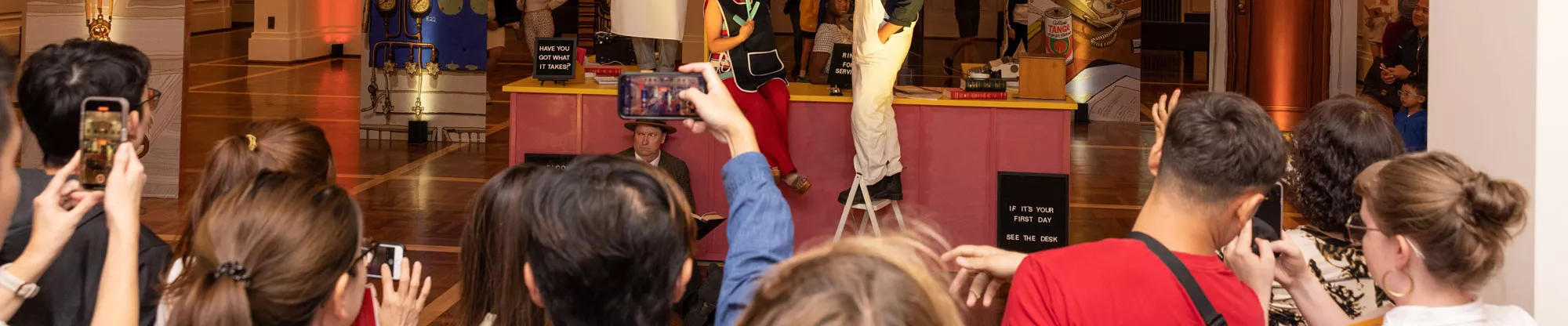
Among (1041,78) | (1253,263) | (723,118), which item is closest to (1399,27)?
(1041,78)

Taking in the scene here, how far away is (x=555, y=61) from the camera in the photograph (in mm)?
6301

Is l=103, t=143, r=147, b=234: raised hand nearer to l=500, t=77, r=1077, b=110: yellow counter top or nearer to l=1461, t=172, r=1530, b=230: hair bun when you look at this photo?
l=1461, t=172, r=1530, b=230: hair bun

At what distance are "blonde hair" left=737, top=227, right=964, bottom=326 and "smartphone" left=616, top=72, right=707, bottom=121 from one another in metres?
1.08

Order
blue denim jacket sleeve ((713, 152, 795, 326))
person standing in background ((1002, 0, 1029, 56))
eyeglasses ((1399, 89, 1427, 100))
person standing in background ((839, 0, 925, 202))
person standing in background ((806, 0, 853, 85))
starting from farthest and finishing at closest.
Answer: person standing in background ((1002, 0, 1029, 56)) < person standing in background ((806, 0, 853, 85)) < eyeglasses ((1399, 89, 1427, 100)) < person standing in background ((839, 0, 925, 202)) < blue denim jacket sleeve ((713, 152, 795, 326))

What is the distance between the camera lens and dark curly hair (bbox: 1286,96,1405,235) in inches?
104

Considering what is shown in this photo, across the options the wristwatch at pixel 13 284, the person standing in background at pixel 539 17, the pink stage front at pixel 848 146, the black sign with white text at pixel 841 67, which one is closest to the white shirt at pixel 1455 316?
the wristwatch at pixel 13 284

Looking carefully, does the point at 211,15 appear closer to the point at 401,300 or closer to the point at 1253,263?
the point at 401,300

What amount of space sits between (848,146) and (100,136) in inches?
165

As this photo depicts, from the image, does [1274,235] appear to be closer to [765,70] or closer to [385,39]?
[765,70]

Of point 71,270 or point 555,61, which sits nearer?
point 71,270

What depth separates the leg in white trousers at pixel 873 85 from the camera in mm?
5785

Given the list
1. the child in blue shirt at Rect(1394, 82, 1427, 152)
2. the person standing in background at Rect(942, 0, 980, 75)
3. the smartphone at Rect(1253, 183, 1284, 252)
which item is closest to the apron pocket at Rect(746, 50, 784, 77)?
the child in blue shirt at Rect(1394, 82, 1427, 152)

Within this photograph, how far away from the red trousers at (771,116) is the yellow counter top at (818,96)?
0.12m

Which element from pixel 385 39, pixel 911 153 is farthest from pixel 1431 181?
pixel 385 39
